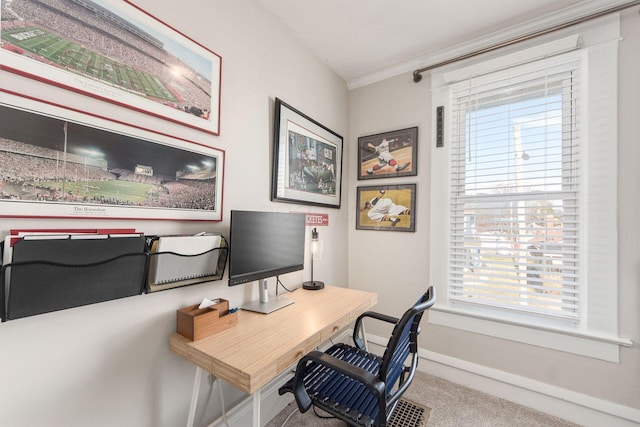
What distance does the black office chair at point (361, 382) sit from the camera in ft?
3.28

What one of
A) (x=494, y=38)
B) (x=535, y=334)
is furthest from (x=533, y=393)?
(x=494, y=38)

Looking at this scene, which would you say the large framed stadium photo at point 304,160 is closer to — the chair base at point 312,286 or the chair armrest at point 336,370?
the chair base at point 312,286

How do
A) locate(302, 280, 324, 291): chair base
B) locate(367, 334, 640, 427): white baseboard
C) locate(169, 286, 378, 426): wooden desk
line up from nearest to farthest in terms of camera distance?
1. locate(169, 286, 378, 426): wooden desk
2. locate(367, 334, 640, 427): white baseboard
3. locate(302, 280, 324, 291): chair base

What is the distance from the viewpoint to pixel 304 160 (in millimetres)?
2025

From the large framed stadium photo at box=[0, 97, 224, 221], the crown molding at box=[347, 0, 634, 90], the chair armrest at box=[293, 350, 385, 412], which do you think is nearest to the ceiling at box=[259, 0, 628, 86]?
the crown molding at box=[347, 0, 634, 90]

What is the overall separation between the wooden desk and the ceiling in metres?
1.95

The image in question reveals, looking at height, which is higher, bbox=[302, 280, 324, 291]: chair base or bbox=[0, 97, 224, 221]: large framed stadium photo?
bbox=[0, 97, 224, 221]: large framed stadium photo

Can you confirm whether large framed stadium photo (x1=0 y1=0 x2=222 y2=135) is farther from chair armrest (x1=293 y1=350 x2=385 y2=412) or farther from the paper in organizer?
chair armrest (x1=293 y1=350 x2=385 y2=412)

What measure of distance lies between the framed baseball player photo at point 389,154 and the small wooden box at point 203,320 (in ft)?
5.80

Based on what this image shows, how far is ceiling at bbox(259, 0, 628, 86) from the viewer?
5.57 feet

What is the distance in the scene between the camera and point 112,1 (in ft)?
3.41

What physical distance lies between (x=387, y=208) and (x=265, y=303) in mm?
1399

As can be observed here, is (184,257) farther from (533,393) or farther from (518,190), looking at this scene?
(533,393)

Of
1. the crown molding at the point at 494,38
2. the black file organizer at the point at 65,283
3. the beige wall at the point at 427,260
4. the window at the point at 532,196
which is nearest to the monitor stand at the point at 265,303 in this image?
the black file organizer at the point at 65,283
